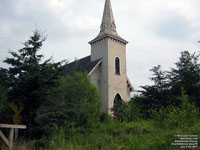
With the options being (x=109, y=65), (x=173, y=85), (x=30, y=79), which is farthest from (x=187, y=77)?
(x=30, y=79)

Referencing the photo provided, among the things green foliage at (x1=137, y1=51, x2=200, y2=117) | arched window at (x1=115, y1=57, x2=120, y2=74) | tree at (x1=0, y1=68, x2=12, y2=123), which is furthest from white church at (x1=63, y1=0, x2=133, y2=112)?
tree at (x1=0, y1=68, x2=12, y2=123)

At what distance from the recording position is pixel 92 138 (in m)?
8.72

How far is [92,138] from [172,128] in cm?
342

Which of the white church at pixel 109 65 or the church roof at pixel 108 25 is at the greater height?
the church roof at pixel 108 25

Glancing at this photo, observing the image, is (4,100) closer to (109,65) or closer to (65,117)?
(65,117)

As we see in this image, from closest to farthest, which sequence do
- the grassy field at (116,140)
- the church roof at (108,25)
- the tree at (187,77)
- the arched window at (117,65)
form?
1. the grassy field at (116,140)
2. the tree at (187,77)
3. the arched window at (117,65)
4. the church roof at (108,25)

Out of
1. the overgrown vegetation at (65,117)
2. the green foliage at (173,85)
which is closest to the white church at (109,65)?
the green foliage at (173,85)

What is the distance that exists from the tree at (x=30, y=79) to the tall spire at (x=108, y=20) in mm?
15397

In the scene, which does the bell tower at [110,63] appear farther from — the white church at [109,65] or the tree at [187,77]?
the tree at [187,77]

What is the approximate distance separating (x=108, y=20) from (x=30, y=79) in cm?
1840

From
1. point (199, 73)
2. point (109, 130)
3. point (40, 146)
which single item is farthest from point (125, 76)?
point (40, 146)

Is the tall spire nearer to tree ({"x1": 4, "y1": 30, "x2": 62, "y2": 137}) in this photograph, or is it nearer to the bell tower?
the bell tower

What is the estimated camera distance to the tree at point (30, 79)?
1038cm

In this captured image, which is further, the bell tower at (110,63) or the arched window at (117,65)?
the arched window at (117,65)
